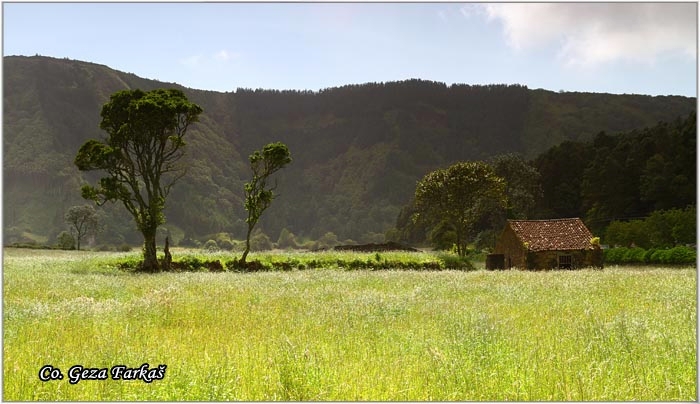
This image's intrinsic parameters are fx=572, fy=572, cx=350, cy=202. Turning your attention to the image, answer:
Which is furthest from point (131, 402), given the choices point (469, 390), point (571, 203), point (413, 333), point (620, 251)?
point (571, 203)

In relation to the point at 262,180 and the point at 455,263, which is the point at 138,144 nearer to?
the point at 262,180

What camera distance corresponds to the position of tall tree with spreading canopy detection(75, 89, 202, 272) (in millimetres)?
35000

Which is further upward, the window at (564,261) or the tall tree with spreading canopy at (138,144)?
the tall tree with spreading canopy at (138,144)

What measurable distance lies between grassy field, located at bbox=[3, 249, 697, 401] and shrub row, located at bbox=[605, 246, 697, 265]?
114 ft

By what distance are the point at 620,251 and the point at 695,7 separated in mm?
54770

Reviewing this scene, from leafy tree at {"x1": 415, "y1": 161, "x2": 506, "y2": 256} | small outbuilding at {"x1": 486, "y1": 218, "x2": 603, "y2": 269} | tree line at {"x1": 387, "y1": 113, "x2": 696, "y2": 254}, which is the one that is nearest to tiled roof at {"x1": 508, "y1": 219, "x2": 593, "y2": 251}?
small outbuilding at {"x1": 486, "y1": 218, "x2": 603, "y2": 269}

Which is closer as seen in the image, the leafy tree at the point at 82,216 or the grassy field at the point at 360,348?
the grassy field at the point at 360,348

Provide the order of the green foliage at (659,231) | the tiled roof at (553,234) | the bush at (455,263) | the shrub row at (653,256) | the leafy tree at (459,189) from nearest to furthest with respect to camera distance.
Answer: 1. the tiled roof at (553,234)
2. the bush at (455,263)
3. the shrub row at (653,256)
4. the green foliage at (659,231)
5. the leafy tree at (459,189)

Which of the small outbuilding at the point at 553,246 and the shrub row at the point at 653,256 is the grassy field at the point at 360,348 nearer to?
the small outbuilding at the point at 553,246

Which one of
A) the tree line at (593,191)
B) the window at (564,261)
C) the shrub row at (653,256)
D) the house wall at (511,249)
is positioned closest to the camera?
the window at (564,261)

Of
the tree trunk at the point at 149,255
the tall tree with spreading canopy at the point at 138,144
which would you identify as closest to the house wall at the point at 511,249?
the tall tree with spreading canopy at the point at 138,144

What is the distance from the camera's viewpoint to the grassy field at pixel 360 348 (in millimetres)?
6746

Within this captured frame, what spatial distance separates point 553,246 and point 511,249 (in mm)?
3821

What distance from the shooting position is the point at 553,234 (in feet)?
144
